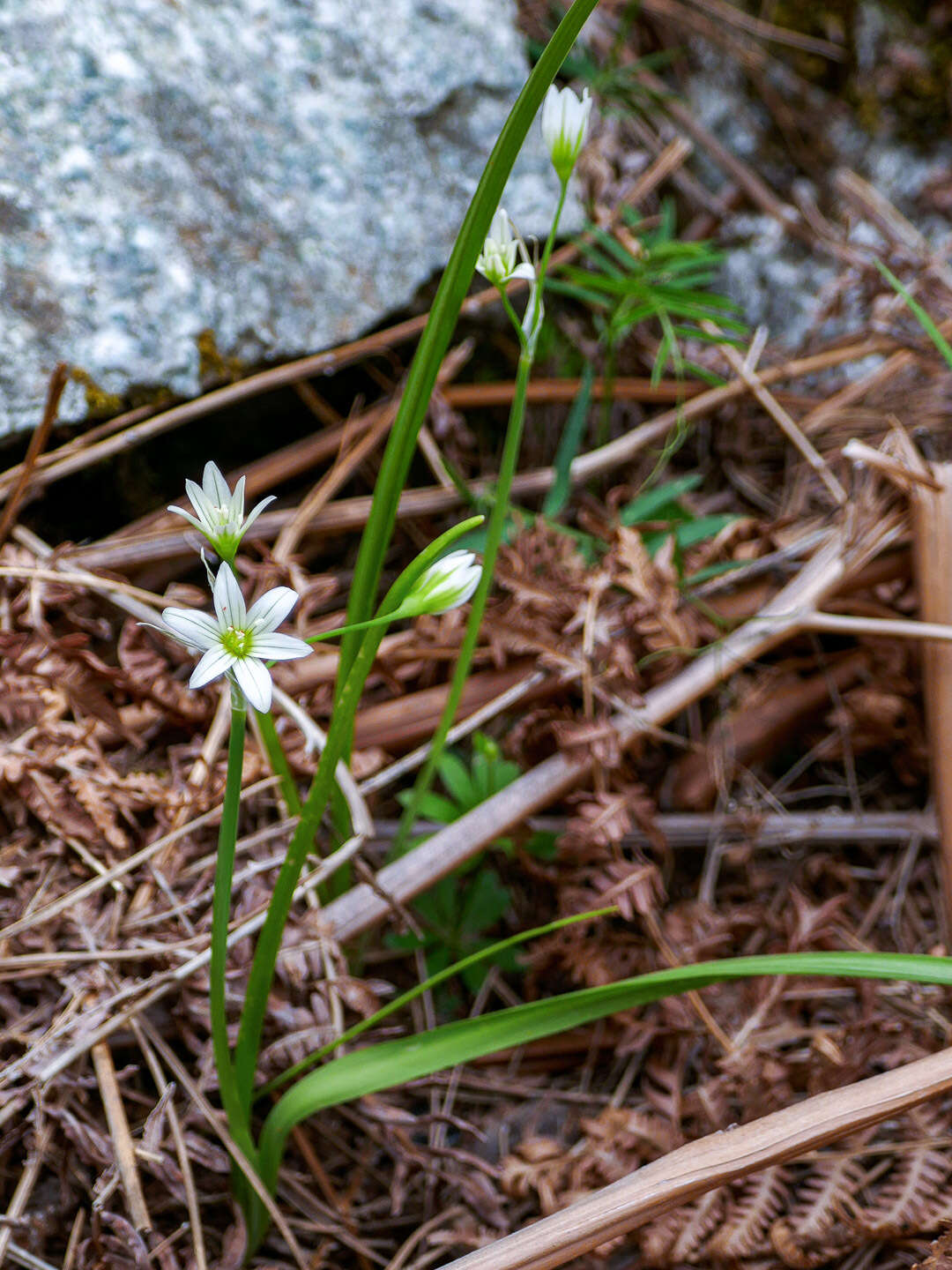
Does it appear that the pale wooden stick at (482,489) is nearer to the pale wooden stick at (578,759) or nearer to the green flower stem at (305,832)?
the pale wooden stick at (578,759)

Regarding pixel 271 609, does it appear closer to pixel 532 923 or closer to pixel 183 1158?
pixel 183 1158

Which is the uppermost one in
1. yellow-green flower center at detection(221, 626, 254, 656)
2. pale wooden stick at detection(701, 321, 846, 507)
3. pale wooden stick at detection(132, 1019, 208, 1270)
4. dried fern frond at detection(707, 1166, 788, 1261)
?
pale wooden stick at detection(701, 321, 846, 507)

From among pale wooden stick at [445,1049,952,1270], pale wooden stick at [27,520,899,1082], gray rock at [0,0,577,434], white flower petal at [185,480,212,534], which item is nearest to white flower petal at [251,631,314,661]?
white flower petal at [185,480,212,534]

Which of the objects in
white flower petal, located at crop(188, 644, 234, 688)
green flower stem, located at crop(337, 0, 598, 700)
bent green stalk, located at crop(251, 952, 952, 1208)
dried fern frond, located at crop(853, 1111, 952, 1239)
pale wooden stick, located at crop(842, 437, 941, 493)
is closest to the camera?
white flower petal, located at crop(188, 644, 234, 688)

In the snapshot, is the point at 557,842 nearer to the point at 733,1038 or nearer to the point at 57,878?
the point at 733,1038

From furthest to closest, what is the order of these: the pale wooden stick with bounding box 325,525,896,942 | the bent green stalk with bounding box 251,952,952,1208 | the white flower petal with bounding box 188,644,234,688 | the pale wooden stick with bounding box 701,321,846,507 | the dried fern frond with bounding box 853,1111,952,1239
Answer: the pale wooden stick with bounding box 701,321,846,507
the pale wooden stick with bounding box 325,525,896,942
the dried fern frond with bounding box 853,1111,952,1239
the bent green stalk with bounding box 251,952,952,1208
the white flower petal with bounding box 188,644,234,688

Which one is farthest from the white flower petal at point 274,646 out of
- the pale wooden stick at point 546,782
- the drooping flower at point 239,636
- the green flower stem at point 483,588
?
the pale wooden stick at point 546,782

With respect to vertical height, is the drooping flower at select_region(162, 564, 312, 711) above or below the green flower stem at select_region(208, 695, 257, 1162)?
above

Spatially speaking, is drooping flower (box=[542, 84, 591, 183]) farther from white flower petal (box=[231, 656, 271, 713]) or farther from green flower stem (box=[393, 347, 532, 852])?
white flower petal (box=[231, 656, 271, 713])
